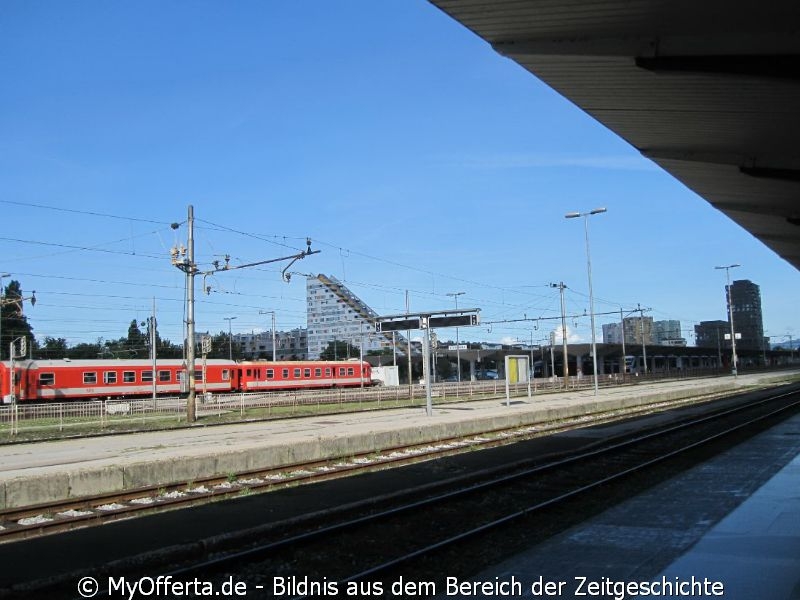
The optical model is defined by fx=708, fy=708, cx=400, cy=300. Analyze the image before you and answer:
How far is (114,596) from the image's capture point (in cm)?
624

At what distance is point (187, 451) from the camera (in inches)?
676

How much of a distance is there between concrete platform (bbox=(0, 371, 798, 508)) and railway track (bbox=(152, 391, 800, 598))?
16.4 ft

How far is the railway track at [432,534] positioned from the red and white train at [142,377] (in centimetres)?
2920

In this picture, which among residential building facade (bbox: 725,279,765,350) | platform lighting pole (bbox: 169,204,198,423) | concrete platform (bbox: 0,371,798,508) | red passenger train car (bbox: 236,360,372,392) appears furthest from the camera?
residential building facade (bbox: 725,279,765,350)

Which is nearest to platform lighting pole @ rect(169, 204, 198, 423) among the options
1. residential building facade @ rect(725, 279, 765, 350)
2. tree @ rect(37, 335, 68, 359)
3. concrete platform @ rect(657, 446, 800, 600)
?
concrete platform @ rect(657, 446, 800, 600)

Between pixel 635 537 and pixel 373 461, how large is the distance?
8.44 metres

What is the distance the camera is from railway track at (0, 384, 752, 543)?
9914mm

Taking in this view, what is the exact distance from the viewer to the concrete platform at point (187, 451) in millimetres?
11953

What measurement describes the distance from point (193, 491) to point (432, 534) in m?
5.57

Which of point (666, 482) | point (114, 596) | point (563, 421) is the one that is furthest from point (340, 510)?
point (563, 421)

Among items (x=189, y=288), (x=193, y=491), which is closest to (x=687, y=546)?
(x=193, y=491)

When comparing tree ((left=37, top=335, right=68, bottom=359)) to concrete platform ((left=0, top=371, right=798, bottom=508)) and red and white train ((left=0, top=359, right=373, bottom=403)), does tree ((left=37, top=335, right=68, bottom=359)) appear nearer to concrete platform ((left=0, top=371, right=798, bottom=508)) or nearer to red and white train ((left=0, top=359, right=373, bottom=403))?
red and white train ((left=0, top=359, right=373, bottom=403))

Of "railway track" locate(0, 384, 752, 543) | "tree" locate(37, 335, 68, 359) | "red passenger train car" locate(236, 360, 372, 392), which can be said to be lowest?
"railway track" locate(0, 384, 752, 543)

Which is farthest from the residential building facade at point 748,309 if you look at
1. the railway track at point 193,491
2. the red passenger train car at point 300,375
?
the railway track at point 193,491
